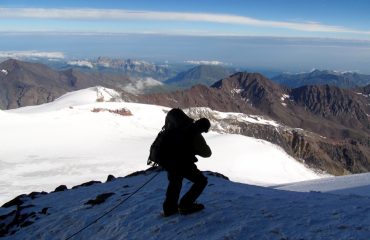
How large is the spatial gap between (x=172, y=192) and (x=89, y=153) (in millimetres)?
52153

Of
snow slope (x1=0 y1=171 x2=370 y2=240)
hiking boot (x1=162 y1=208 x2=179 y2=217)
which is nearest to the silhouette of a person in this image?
hiking boot (x1=162 y1=208 x2=179 y2=217)

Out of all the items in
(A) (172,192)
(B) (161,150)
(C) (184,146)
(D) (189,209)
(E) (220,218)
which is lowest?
(E) (220,218)

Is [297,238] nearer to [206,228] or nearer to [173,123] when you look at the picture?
[206,228]

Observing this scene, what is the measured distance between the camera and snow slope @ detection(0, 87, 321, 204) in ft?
153

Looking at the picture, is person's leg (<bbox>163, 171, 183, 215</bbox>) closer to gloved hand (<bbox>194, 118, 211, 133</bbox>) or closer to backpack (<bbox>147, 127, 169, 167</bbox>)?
backpack (<bbox>147, 127, 169, 167</bbox>)

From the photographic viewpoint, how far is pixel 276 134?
19850 centimetres

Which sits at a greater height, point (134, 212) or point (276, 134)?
point (134, 212)

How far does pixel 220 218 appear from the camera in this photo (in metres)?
10.7

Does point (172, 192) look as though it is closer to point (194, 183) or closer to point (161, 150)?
point (194, 183)

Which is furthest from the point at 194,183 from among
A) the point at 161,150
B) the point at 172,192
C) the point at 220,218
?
the point at 161,150

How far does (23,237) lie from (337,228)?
320 inches

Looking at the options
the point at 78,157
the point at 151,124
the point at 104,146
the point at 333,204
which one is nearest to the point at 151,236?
the point at 333,204

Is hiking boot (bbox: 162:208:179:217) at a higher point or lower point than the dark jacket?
lower

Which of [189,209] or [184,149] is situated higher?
[184,149]
